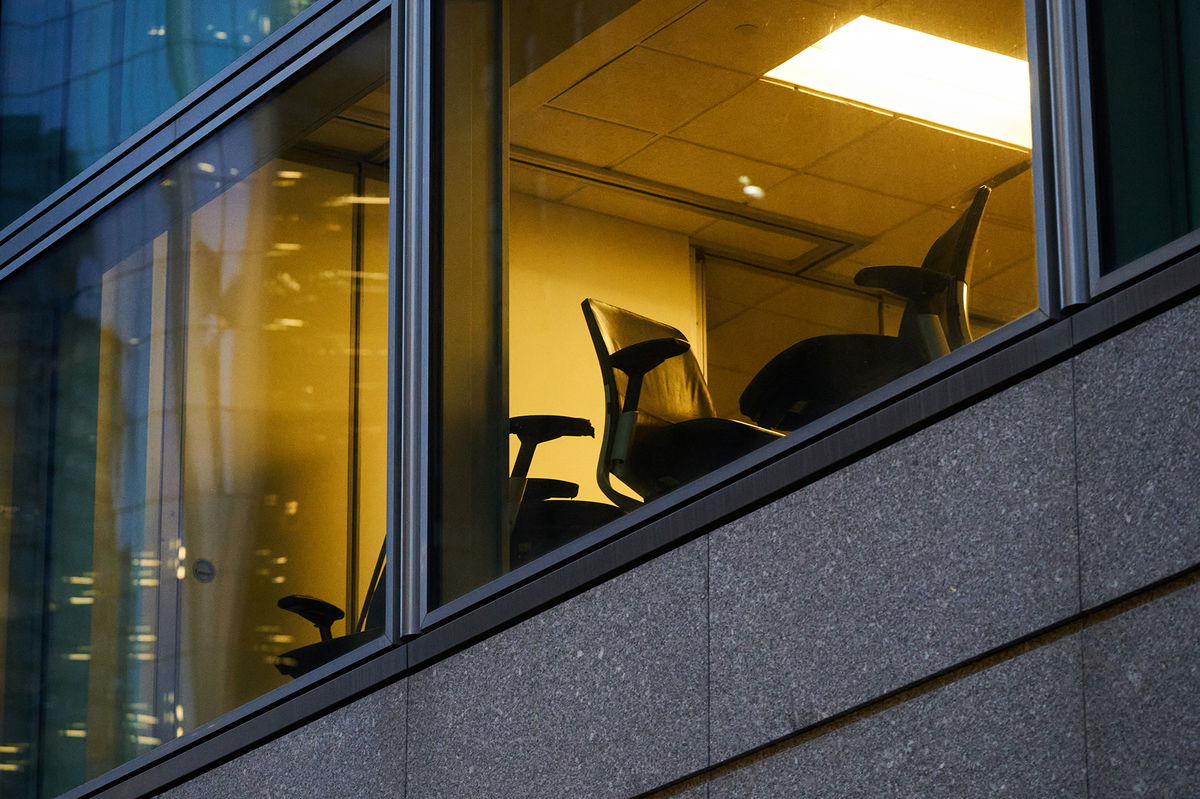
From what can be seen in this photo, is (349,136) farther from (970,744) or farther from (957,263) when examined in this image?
(970,744)

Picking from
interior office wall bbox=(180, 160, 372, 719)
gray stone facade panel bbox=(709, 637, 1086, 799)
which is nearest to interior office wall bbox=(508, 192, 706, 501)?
interior office wall bbox=(180, 160, 372, 719)

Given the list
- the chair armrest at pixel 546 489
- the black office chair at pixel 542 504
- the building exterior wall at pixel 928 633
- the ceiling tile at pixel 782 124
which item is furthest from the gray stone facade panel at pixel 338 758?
the ceiling tile at pixel 782 124

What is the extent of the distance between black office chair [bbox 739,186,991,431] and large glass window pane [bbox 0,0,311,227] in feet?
10.1

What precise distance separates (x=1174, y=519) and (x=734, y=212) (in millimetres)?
1444

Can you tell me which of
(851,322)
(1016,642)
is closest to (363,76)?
(851,322)

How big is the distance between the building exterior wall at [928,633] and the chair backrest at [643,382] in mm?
371

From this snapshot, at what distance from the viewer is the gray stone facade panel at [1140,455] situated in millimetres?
3312

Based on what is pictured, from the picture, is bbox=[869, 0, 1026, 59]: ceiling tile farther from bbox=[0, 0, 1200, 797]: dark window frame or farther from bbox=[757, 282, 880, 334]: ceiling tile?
bbox=[757, 282, 880, 334]: ceiling tile

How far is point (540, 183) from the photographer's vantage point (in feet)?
17.1

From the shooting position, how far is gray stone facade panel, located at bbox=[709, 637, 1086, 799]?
3445mm

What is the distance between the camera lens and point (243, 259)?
6.29 metres

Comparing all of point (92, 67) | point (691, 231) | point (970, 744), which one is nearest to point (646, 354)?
point (691, 231)

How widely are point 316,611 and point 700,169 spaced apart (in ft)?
6.77

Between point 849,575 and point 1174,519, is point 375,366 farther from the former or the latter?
point 1174,519
